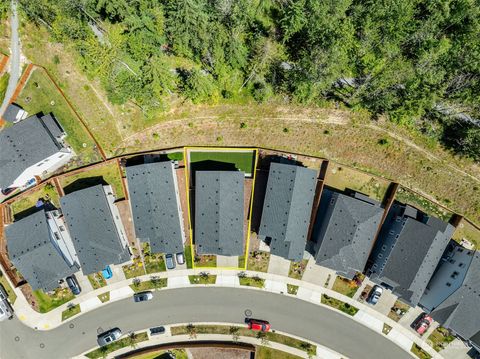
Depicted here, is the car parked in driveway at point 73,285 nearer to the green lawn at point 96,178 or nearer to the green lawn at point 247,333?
the green lawn at point 96,178

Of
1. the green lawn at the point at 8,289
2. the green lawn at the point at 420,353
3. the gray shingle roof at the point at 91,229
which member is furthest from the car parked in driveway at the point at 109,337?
the green lawn at the point at 420,353

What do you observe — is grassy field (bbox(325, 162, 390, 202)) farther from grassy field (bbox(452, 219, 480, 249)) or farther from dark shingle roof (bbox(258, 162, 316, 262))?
grassy field (bbox(452, 219, 480, 249))

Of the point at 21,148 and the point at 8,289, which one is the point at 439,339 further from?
the point at 21,148

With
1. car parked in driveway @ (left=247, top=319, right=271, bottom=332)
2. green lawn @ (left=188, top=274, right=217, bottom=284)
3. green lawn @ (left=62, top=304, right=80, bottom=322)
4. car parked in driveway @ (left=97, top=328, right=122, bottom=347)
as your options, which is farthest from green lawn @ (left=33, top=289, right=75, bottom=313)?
car parked in driveway @ (left=247, top=319, right=271, bottom=332)

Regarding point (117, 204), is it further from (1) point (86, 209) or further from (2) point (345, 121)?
(2) point (345, 121)

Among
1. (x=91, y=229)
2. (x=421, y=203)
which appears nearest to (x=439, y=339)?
(x=421, y=203)

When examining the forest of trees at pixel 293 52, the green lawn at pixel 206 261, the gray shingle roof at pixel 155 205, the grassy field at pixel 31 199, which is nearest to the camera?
the forest of trees at pixel 293 52

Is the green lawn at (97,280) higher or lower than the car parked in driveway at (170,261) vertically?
lower
